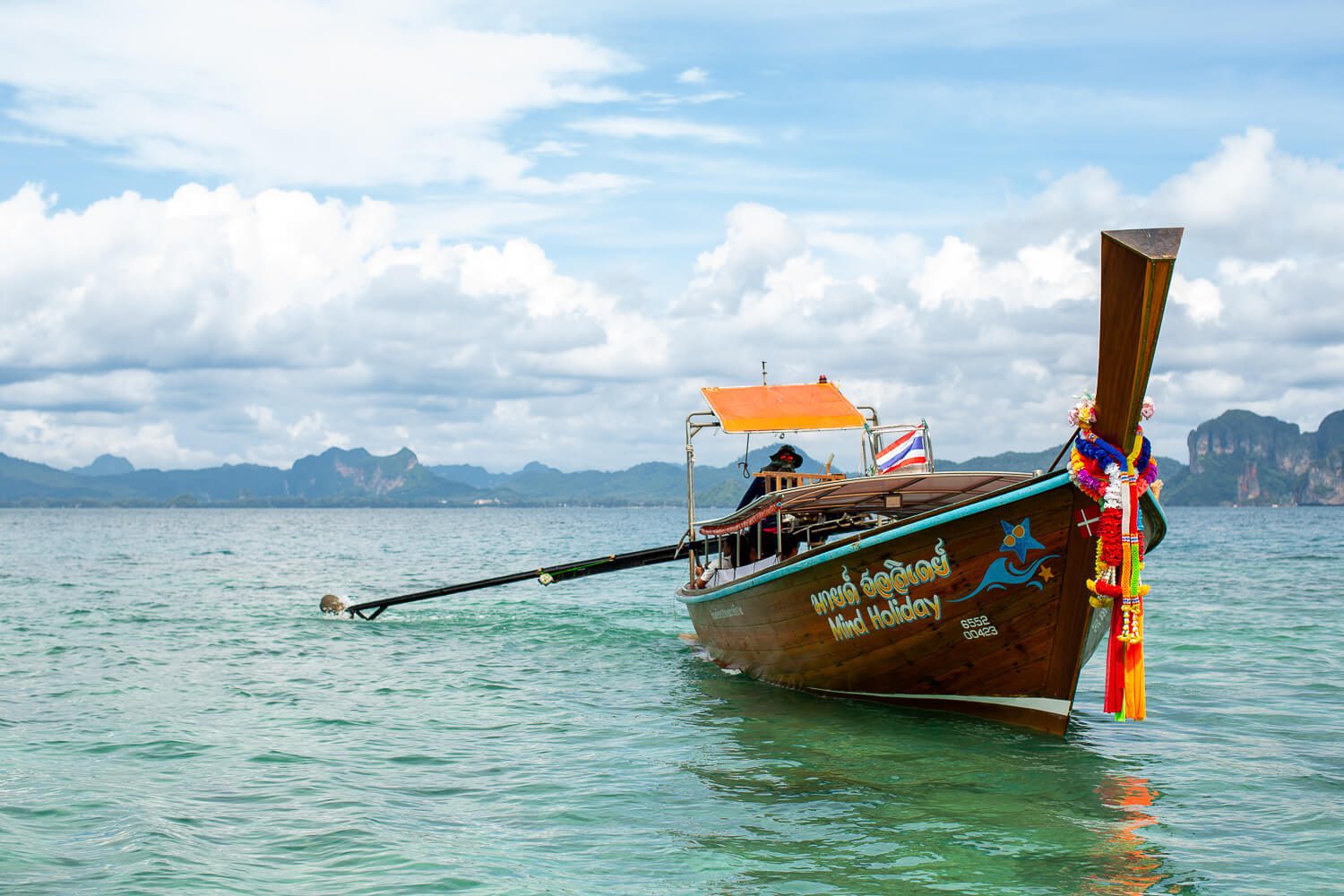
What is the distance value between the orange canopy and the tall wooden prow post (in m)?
6.59

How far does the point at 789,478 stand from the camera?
15.0 metres

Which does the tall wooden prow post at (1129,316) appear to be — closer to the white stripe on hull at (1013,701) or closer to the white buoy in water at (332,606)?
the white stripe on hull at (1013,701)

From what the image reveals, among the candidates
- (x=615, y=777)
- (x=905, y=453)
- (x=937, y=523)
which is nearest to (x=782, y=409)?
(x=905, y=453)

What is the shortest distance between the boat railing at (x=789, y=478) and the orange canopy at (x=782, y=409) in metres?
0.64

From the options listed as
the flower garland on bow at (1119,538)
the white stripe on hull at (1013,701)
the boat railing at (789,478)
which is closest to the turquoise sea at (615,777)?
the white stripe on hull at (1013,701)

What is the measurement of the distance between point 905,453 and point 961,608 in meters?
3.07

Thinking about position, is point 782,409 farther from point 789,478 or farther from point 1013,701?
point 1013,701

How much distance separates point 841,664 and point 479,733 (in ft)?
13.0

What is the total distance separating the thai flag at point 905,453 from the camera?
1305 centimetres

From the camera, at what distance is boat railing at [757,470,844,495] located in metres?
14.2

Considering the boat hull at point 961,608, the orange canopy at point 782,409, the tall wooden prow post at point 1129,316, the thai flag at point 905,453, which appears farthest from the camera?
the orange canopy at point 782,409

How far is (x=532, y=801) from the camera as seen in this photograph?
8.99 metres

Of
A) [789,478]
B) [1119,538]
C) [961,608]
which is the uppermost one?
[789,478]

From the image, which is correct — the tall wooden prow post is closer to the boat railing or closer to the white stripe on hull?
the white stripe on hull
